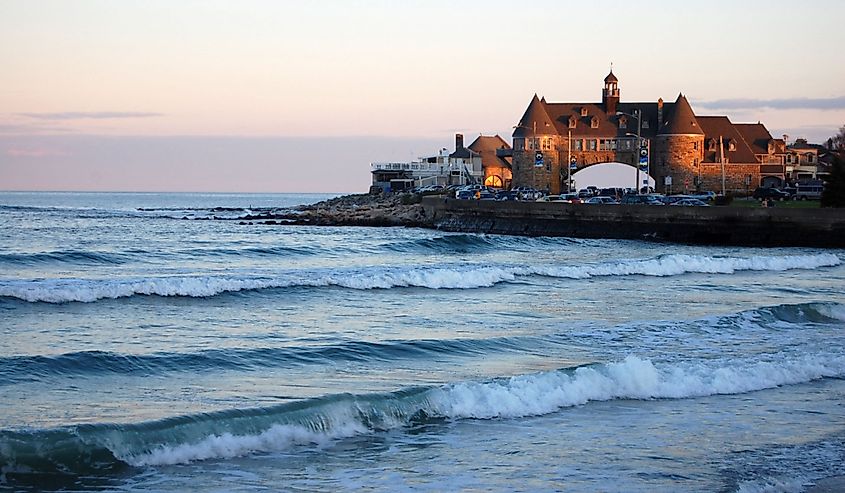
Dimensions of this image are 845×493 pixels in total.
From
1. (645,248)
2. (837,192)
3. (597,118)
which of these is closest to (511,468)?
(645,248)

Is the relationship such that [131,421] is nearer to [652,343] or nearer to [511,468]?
[511,468]

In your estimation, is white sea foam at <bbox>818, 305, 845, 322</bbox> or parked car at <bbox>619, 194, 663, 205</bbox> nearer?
white sea foam at <bbox>818, 305, 845, 322</bbox>

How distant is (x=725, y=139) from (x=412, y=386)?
7622 centimetres

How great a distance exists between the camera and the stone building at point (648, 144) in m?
81.9

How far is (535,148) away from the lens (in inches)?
3263

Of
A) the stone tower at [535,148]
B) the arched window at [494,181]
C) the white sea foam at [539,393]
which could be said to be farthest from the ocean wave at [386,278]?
the arched window at [494,181]

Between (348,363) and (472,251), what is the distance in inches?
1143

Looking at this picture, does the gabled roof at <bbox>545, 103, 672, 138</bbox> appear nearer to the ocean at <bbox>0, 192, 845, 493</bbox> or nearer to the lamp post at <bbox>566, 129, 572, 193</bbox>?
the lamp post at <bbox>566, 129, 572, 193</bbox>

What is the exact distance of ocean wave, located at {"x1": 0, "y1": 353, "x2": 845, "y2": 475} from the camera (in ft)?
30.9

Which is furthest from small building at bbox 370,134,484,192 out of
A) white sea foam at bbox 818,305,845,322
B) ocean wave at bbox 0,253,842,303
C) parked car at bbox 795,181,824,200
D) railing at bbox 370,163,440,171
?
white sea foam at bbox 818,305,845,322

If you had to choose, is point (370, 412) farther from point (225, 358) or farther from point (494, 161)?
point (494, 161)

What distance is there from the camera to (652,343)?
667 inches

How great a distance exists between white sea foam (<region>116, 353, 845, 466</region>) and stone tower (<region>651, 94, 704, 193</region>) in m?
68.2

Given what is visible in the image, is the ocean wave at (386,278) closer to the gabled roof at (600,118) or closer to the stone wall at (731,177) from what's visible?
the stone wall at (731,177)
